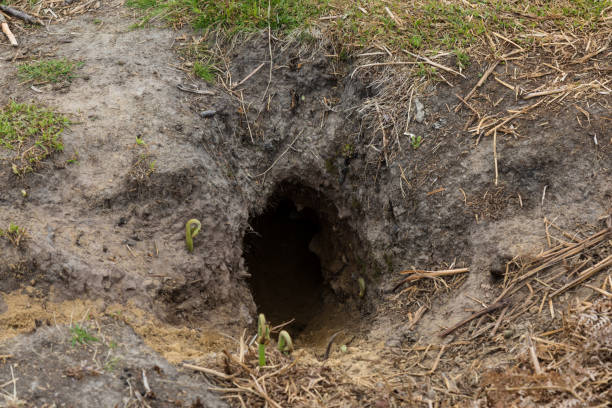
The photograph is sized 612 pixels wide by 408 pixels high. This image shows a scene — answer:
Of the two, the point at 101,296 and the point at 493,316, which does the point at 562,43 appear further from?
the point at 101,296

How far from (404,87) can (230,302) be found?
1.94m

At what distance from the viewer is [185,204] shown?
3.42 m

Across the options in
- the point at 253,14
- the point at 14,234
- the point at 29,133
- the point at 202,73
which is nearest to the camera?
the point at 14,234

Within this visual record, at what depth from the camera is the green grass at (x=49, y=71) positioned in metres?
3.87

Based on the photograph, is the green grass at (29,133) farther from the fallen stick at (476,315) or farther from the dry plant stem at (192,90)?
the fallen stick at (476,315)

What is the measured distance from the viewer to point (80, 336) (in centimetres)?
249

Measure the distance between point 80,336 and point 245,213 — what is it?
5.19 feet

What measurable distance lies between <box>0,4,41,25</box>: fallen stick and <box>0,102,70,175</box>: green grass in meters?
1.24

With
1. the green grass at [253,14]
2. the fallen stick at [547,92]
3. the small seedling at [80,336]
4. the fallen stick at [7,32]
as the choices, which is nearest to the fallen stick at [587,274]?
the fallen stick at [547,92]

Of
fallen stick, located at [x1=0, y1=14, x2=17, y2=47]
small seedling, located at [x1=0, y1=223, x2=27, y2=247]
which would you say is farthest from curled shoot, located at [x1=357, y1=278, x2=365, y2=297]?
fallen stick, located at [x1=0, y1=14, x2=17, y2=47]

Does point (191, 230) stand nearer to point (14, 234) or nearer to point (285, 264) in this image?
point (14, 234)

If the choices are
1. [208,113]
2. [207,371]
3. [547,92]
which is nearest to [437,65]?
[547,92]

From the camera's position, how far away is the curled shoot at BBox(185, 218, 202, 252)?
319cm

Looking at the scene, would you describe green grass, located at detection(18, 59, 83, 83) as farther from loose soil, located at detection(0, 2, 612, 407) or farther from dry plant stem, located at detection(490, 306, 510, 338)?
dry plant stem, located at detection(490, 306, 510, 338)
